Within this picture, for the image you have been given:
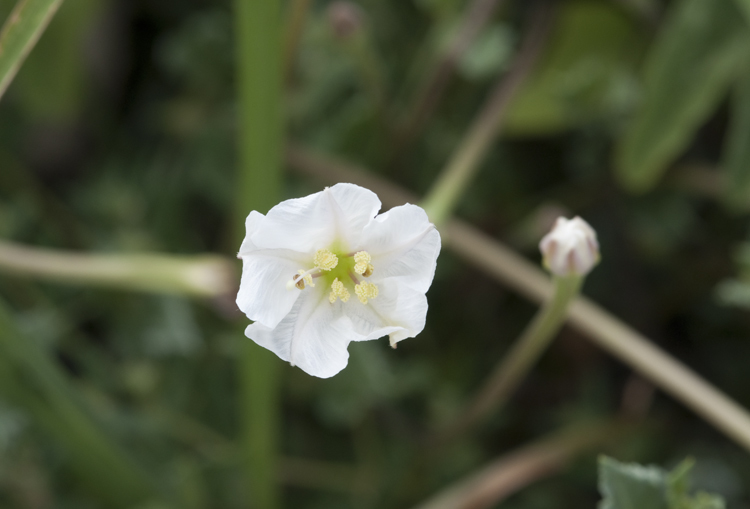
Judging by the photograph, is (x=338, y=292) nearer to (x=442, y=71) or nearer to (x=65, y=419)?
(x=65, y=419)

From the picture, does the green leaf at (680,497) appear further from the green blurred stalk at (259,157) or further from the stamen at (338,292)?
the green blurred stalk at (259,157)

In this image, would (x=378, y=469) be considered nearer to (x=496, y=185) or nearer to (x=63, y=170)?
(x=496, y=185)

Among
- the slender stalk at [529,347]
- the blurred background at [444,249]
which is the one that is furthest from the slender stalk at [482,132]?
the slender stalk at [529,347]

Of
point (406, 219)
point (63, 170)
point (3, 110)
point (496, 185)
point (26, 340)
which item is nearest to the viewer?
point (406, 219)

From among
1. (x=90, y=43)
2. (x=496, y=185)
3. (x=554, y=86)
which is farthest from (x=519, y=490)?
(x=90, y=43)

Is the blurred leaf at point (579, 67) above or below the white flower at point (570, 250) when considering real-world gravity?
above

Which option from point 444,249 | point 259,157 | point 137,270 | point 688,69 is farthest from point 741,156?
point 137,270
